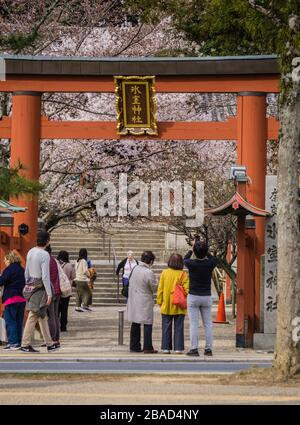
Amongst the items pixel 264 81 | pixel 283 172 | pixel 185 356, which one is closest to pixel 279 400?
pixel 283 172

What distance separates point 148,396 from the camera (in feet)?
38.4

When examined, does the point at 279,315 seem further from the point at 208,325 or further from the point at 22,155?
the point at 22,155

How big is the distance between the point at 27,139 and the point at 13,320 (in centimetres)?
469

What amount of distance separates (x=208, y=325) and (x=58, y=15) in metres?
16.0

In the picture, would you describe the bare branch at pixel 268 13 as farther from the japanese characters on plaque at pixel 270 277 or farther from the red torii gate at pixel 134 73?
the red torii gate at pixel 134 73

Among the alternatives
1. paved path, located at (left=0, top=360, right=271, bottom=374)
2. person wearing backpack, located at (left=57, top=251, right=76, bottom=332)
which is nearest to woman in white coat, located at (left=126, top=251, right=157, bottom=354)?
paved path, located at (left=0, top=360, right=271, bottom=374)

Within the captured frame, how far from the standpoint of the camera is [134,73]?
22.3 meters

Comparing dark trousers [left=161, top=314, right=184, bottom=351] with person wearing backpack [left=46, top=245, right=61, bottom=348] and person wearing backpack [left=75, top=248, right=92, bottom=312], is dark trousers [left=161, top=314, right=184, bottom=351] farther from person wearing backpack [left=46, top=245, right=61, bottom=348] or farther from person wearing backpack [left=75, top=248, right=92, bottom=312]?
person wearing backpack [left=75, top=248, right=92, bottom=312]

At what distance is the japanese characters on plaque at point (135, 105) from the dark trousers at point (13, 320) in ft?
16.8

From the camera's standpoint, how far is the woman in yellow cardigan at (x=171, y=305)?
18250 mm

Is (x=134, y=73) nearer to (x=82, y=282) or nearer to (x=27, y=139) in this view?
(x=27, y=139)

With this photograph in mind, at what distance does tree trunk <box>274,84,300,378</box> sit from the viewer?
546 inches

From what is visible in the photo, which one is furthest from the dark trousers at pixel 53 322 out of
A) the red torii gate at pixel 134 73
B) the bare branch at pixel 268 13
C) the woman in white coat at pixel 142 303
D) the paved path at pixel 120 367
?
the bare branch at pixel 268 13

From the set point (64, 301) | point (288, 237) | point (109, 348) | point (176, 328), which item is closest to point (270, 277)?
point (176, 328)
